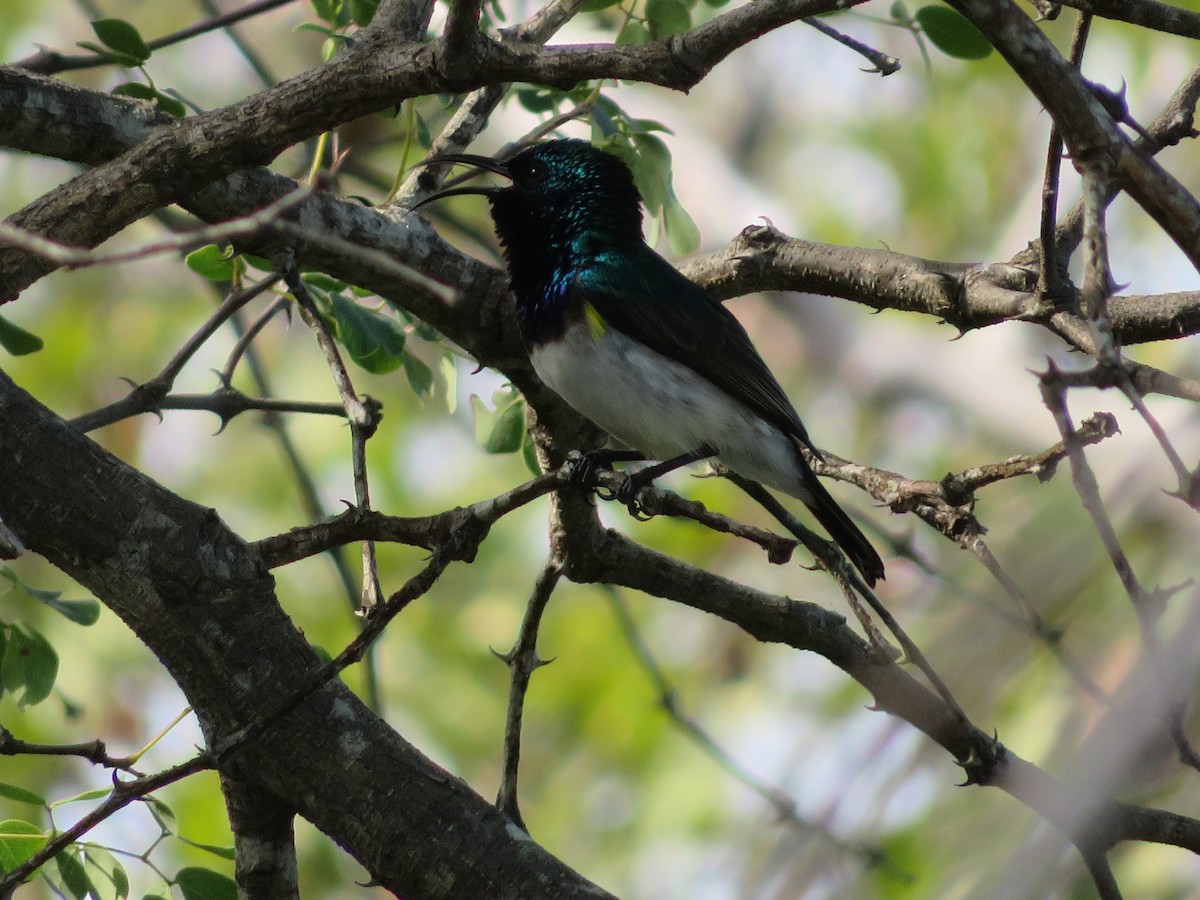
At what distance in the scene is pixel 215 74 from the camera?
1059 cm

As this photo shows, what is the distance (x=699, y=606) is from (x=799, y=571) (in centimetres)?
611

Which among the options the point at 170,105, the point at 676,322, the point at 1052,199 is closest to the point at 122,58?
the point at 170,105

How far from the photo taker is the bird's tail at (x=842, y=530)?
14.6 feet

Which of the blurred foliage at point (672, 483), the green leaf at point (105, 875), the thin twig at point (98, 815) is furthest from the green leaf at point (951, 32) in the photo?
the green leaf at point (105, 875)

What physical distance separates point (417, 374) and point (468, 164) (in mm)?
894

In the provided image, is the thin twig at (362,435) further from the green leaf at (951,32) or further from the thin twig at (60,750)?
the green leaf at (951,32)

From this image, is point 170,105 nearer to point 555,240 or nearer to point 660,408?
point 555,240

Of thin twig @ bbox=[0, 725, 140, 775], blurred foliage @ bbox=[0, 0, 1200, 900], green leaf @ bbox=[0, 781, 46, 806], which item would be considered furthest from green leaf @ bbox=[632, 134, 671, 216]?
green leaf @ bbox=[0, 781, 46, 806]

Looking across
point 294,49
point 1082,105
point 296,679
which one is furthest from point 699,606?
point 294,49

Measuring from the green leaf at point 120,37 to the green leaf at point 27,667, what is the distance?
1.59 metres

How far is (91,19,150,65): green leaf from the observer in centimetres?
349

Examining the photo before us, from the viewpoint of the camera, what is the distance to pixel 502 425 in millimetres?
4289

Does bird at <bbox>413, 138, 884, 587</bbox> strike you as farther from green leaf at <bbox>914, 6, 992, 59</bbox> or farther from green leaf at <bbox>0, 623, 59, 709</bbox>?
green leaf at <bbox>0, 623, 59, 709</bbox>

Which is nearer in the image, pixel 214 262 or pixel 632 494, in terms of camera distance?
pixel 214 262
